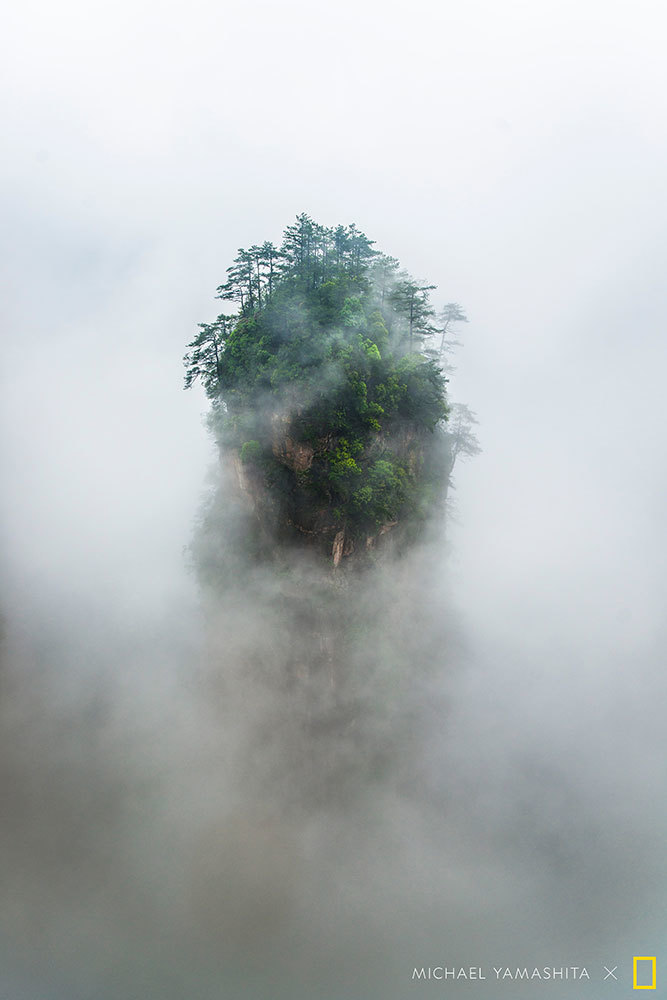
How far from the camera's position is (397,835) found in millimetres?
36938

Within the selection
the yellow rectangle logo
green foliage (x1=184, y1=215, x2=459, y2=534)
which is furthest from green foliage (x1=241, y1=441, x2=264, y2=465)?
the yellow rectangle logo

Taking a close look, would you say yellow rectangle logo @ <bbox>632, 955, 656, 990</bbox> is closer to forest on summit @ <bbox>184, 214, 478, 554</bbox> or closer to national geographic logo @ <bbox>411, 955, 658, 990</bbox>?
national geographic logo @ <bbox>411, 955, 658, 990</bbox>

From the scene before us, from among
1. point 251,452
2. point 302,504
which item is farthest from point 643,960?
point 251,452

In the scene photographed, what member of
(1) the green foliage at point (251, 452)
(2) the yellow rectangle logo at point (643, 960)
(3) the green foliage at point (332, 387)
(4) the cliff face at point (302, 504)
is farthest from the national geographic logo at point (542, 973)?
(1) the green foliage at point (251, 452)

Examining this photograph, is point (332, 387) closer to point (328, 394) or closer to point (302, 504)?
point (328, 394)

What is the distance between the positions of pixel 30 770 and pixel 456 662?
30.9 meters

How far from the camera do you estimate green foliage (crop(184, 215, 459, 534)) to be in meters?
33.7

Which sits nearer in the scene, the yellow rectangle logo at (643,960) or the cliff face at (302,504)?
the cliff face at (302,504)

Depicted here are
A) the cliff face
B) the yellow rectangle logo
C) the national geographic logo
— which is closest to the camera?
the national geographic logo

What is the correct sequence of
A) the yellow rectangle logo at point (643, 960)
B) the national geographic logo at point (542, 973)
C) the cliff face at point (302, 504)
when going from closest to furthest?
1. the national geographic logo at point (542, 973)
2. the cliff face at point (302, 504)
3. the yellow rectangle logo at point (643, 960)

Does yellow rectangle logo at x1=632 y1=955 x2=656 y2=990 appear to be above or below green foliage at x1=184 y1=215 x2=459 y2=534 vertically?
below

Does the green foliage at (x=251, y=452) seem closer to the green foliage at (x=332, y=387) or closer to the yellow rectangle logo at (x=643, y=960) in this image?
the green foliage at (x=332, y=387)

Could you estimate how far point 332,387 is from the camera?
33312 millimetres

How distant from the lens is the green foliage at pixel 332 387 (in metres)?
33.7
